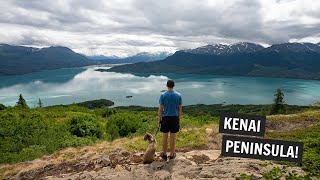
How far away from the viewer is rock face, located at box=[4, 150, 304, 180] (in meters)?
8.75

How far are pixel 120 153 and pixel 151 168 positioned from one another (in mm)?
2483

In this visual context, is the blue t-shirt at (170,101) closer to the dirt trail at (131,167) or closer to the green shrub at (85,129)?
the dirt trail at (131,167)

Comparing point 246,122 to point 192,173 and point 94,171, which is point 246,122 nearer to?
point 192,173

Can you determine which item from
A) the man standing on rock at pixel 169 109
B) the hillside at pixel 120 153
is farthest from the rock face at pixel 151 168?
the man standing on rock at pixel 169 109

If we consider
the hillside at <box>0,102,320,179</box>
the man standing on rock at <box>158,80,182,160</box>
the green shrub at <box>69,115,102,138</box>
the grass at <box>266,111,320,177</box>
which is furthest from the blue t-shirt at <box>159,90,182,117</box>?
the green shrub at <box>69,115,102,138</box>

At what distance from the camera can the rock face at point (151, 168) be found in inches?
344

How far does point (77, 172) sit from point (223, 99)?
14354cm

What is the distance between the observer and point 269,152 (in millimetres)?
6812

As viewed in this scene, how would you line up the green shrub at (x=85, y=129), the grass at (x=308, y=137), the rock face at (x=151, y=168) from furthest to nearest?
the green shrub at (x=85, y=129)
the rock face at (x=151, y=168)
the grass at (x=308, y=137)

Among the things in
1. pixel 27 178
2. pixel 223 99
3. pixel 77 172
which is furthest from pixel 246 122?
pixel 223 99

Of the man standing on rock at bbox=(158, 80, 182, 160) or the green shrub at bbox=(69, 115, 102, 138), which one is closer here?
the man standing on rock at bbox=(158, 80, 182, 160)

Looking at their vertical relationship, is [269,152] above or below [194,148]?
above

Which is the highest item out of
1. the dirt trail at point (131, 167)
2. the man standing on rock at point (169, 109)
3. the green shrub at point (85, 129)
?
the man standing on rock at point (169, 109)

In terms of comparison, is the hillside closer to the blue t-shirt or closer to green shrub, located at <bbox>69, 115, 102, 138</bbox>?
green shrub, located at <bbox>69, 115, 102, 138</bbox>
